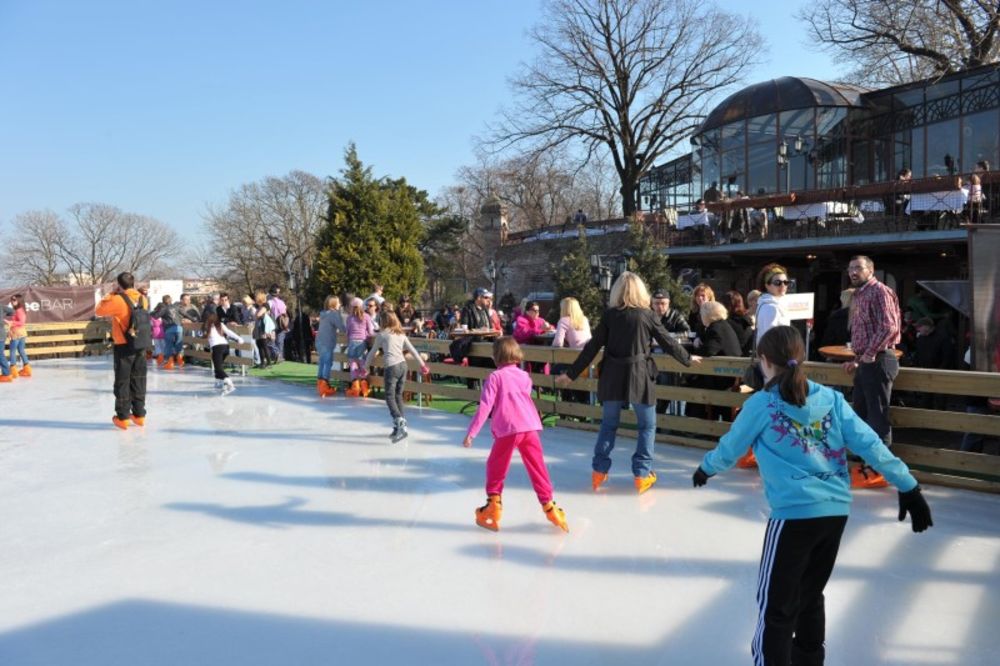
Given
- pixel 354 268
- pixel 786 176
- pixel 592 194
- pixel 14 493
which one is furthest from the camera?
pixel 592 194

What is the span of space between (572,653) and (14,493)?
194 inches

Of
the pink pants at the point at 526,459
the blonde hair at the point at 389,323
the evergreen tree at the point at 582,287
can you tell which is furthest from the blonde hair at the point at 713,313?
the evergreen tree at the point at 582,287

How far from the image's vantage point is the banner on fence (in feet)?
62.2

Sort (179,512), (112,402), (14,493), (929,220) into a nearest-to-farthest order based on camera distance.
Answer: (179,512)
(14,493)
(112,402)
(929,220)

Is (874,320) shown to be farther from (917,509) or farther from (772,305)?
(917,509)

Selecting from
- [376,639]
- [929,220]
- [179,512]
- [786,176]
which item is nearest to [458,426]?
[179,512]

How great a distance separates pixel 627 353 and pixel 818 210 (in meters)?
12.2

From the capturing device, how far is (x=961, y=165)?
17.5 m

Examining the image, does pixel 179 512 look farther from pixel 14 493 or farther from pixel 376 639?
pixel 376 639

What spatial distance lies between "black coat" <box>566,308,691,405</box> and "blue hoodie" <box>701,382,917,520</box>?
8.17 feet

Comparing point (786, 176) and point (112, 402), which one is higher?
point (786, 176)

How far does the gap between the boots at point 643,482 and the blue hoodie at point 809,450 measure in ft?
8.90

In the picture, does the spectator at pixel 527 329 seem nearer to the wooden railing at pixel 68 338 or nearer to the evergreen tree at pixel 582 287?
the evergreen tree at pixel 582 287

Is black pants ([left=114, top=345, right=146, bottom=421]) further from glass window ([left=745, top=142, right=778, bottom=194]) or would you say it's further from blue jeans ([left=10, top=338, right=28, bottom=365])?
glass window ([left=745, top=142, right=778, bottom=194])
